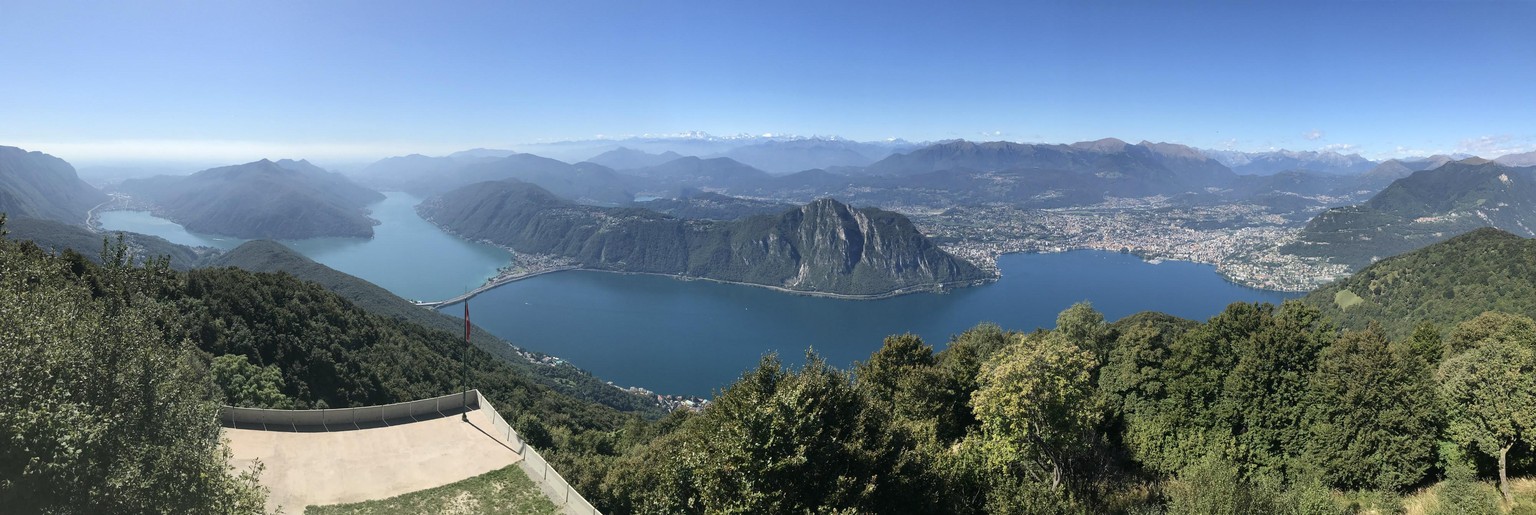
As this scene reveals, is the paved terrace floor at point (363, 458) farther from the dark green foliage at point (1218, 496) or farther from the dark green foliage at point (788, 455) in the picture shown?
the dark green foliage at point (1218, 496)

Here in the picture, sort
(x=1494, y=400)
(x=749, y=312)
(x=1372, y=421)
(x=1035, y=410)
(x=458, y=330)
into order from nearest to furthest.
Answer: (x=1035, y=410) < (x=1494, y=400) < (x=1372, y=421) < (x=458, y=330) < (x=749, y=312)

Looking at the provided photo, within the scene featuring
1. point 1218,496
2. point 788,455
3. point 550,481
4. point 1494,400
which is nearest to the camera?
point 788,455

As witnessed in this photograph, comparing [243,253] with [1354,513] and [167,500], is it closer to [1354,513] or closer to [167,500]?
[167,500]

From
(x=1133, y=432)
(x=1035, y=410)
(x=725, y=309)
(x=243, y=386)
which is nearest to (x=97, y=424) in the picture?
(x=243, y=386)

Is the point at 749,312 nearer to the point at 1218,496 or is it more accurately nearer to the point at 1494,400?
the point at 1494,400

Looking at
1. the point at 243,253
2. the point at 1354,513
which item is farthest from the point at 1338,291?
the point at 243,253

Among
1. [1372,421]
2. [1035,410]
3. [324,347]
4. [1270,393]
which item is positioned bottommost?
[324,347]
